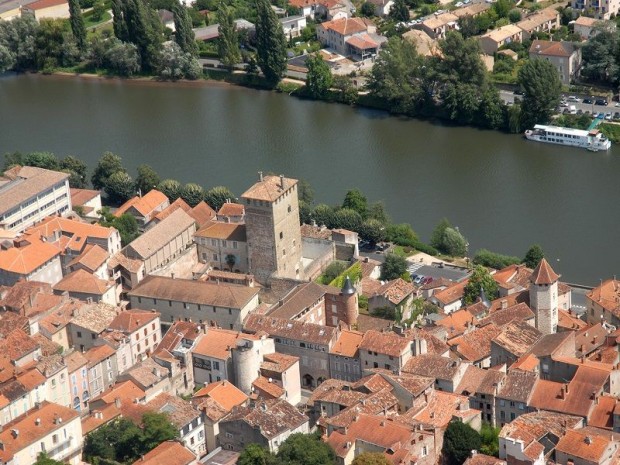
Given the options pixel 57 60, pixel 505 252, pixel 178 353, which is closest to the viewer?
pixel 178 353

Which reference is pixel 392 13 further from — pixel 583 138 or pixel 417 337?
pixel 417 337

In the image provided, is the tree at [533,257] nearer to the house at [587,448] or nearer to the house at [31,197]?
the house at [587,448]

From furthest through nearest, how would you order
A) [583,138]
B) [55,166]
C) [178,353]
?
[583,138], [55,166], [178,353]

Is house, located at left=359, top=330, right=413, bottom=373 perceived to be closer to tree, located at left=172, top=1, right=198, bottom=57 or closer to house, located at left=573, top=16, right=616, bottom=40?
house, located at left=573, top=16, right=616, bottom=40

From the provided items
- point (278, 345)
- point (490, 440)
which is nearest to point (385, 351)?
point (278, 345)

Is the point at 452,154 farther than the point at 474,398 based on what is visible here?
Yes

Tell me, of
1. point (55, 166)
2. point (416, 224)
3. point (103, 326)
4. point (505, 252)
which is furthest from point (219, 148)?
point (103, 326)
